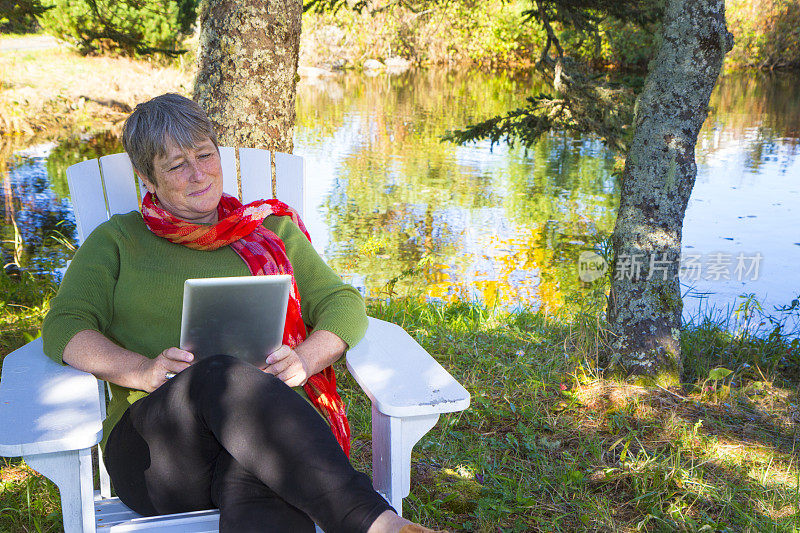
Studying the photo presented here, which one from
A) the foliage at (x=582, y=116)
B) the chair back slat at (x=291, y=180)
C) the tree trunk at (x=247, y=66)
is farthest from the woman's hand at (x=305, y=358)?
the foliage at (x=582, y=116)

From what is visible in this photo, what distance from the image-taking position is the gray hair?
1672 millimetres

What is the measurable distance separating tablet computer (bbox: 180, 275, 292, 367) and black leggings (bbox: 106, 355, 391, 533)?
0.22 ft

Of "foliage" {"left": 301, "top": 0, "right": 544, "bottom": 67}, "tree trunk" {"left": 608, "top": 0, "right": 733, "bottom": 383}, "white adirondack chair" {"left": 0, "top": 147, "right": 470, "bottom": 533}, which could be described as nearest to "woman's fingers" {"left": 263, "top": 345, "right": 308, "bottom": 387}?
"white adirondack chair" {"left": 0, "top": 147, "right": 470, "bottom": 533}

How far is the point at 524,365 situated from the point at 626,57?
615 inches

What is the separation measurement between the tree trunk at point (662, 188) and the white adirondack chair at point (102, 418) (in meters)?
1.36

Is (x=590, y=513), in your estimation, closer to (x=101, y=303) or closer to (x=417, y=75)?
(x=101, y=303)

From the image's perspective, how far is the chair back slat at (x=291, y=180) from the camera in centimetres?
226

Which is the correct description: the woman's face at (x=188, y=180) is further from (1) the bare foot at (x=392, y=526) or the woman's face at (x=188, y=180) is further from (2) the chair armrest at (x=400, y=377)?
(1) the bare foot at (x=392, y=526)

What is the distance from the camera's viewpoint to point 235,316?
1.42 m

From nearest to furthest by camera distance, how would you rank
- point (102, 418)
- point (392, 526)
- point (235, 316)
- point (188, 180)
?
1. point (392, 526)
2. point (235, 316)
3. point (102, 418)
4. point (188, 180)

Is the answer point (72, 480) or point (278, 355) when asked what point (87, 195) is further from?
point (72, 480)

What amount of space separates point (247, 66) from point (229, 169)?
0.50 metres

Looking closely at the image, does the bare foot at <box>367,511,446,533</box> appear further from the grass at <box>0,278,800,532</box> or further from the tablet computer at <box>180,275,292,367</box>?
the grass at <box>0,278,800,532</box>

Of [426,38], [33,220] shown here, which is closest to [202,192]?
[33,220]
